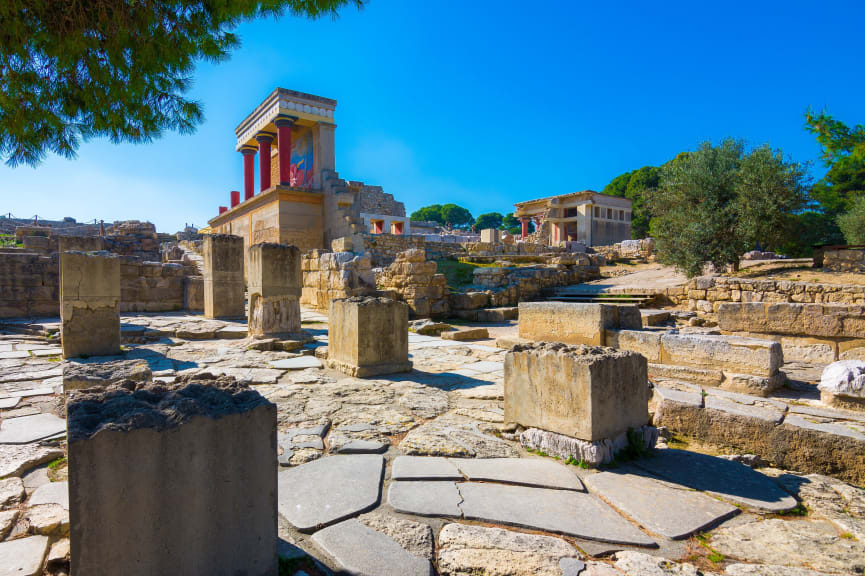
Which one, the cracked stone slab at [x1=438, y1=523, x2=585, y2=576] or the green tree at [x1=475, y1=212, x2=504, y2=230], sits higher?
the green tree at [x1=475, y1=212, x2=504, y2=230]

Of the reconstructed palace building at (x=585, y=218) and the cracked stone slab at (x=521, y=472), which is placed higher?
the reconstructed palace building at (x=585, y=218)

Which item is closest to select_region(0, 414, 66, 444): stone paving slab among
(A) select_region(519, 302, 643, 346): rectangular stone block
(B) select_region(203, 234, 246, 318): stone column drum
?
(A) select_region(519, 302, 643, 346): rectangular stone block

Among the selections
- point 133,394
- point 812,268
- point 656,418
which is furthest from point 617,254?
point 133,394

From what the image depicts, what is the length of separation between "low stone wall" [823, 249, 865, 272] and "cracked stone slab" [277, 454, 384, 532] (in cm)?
1344

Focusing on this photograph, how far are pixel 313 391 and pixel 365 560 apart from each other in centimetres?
306

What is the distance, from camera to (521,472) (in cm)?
280

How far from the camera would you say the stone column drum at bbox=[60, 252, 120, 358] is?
6133 millimetres

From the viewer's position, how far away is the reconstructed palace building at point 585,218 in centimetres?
3397

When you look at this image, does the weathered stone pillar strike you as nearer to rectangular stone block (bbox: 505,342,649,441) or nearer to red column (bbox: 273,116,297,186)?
rectangular stone block (bbox: 505,342,649,441)

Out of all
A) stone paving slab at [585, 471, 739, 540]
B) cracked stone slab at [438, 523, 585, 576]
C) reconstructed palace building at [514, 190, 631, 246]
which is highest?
reconstructed palace building at [514, 190, 631, 246]

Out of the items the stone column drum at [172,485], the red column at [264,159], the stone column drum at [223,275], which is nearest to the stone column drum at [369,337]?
the stone column drum at [172,485]

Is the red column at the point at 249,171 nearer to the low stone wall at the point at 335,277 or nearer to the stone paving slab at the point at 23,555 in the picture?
the low stone wall at the point at 335,277

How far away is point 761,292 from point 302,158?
59.5 ft

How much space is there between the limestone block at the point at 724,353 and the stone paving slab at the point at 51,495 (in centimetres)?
Answer: 571
